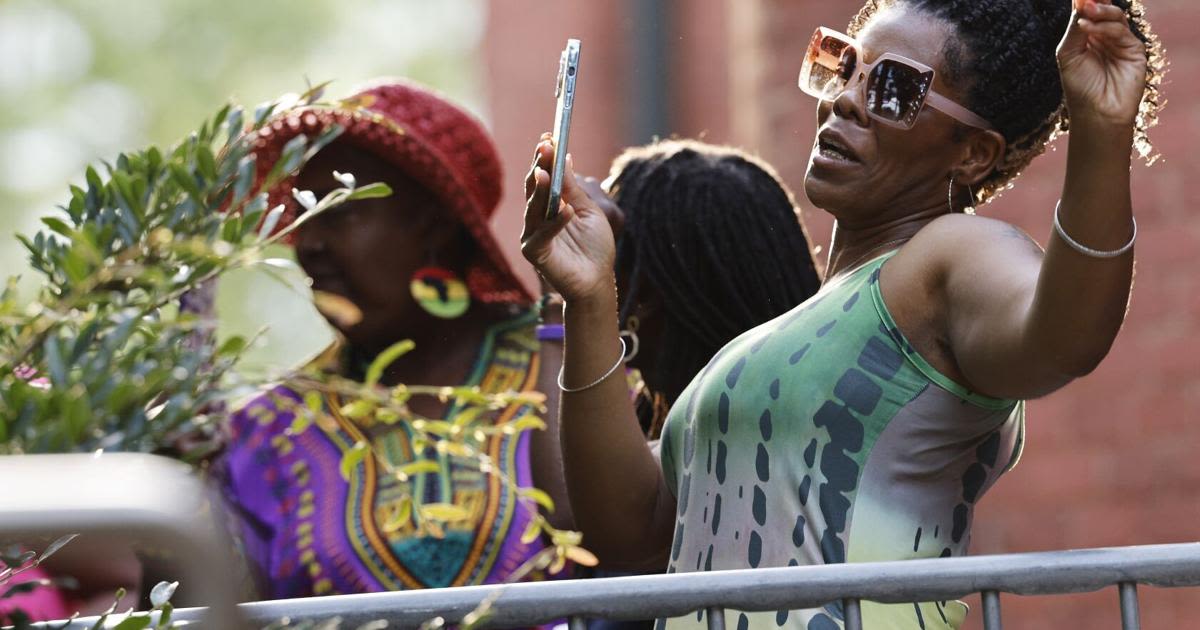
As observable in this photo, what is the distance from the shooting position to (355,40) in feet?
61.8

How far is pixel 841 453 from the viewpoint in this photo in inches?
92.9

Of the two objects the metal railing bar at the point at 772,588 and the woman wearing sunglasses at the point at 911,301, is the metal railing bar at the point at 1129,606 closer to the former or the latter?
the metal railing bar at the point at 772,588

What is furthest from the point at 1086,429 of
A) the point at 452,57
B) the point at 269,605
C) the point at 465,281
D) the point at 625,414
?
the point at 452,57

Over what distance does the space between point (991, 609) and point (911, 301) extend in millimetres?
396

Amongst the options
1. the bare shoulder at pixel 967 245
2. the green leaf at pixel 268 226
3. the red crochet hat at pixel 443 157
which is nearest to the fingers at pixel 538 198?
the bare shoulder at pixel 967 245

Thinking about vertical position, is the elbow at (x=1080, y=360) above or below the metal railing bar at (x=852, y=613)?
above

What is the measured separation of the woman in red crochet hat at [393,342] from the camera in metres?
3.51

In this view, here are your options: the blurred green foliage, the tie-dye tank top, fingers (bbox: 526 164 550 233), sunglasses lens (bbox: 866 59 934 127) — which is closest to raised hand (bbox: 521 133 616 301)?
fingers (bbox: 526 164 550 233)

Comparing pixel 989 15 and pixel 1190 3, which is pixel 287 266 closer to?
pixel 989 15

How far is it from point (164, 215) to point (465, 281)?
1.92m

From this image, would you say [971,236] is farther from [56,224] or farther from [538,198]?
[56,224]

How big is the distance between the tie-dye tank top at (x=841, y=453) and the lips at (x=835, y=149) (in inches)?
5.8

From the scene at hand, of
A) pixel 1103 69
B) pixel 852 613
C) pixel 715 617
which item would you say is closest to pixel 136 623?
pixel 715 617

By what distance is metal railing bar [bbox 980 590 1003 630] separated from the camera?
216 centimetres
